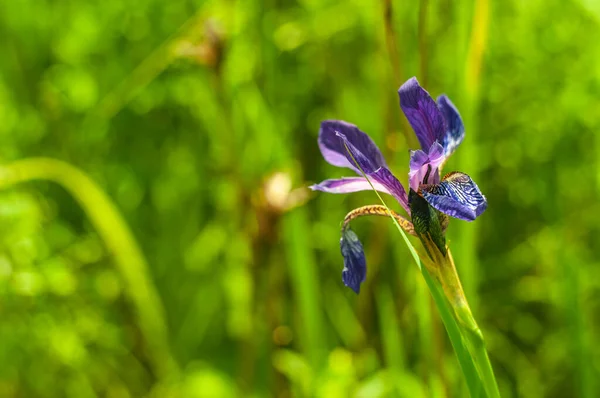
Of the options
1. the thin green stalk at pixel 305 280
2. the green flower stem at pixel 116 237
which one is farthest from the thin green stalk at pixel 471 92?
the green flower stem at pixel 116 237

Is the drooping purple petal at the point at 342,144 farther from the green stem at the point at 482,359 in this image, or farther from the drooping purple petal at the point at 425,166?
the green stem at the point at 482,359

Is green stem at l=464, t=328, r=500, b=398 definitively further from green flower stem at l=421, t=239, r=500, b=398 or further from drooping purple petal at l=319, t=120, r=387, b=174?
drooping purple petal at l=319, t=120, r=387, b=174

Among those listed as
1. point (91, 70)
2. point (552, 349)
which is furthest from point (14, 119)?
point (552, 349)

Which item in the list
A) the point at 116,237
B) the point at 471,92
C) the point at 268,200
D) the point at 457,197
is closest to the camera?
the point at 457,197

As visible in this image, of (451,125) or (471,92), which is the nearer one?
(451,125)

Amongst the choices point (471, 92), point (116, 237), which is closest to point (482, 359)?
point (471, 92)

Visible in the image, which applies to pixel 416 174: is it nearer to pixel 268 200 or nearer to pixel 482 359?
pixel 482 359

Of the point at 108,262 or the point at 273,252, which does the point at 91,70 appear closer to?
the point at 108,262
